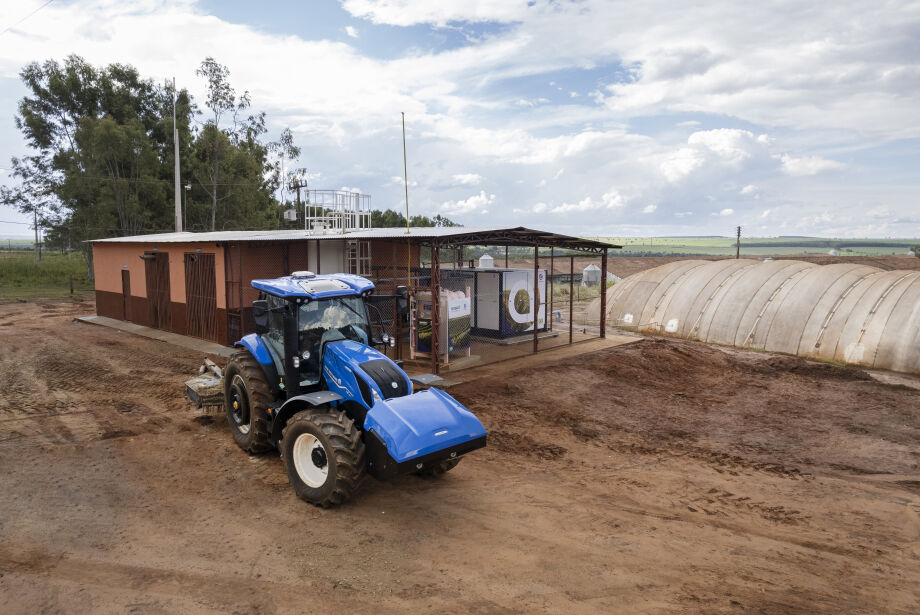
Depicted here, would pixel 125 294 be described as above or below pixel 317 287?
below

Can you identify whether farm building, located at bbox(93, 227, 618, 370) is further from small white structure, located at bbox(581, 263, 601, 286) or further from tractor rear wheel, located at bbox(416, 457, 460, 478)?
small white structure, located at bbox(581, 263, 601, 286)

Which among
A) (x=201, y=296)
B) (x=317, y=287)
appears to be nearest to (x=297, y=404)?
(x=317, y=287)

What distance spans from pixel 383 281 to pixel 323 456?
39.8 feet

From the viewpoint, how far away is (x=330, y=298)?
8297 mm

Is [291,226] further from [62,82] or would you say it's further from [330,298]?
[330,298]

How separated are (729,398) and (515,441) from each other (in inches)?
260

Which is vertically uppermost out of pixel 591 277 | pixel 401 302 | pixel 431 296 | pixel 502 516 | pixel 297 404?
pixel 401 302

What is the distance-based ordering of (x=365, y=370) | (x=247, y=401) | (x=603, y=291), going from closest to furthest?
(x=365, y=370)
(x=247, y=401)
(x=603, y=291)

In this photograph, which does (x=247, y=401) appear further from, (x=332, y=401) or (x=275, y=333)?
(x=332, y=401)

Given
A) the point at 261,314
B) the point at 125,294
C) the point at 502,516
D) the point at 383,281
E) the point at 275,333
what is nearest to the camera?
the point at 502,516

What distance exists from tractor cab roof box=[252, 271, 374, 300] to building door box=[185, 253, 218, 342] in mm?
10664

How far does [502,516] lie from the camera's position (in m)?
7.41

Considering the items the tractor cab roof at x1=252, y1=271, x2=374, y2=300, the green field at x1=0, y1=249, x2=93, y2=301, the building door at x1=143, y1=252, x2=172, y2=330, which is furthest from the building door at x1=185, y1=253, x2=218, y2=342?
the green field at x1=0, y1=249, x2=93, y2=301

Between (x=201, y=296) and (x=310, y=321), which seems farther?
(x=201, y=296)
